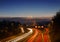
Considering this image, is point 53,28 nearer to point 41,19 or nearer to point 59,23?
point 59,23

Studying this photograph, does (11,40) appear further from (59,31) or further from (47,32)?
(59,31)

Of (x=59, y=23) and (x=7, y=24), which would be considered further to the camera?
(x=7, y=24)

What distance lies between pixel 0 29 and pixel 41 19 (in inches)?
158

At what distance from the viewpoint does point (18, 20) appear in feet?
45.8

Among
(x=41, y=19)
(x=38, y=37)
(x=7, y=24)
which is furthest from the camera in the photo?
(x=7, y=24)

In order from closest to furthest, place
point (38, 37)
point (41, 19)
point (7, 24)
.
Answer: point (41, 19), point (38, 37), point (7, 24)

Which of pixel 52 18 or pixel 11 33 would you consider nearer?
pixel 52 18

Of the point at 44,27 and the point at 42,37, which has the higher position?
the point at 44,27

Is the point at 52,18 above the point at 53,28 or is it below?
above

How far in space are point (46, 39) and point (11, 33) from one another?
11.9 ft

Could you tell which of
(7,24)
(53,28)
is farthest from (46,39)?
(7,24)

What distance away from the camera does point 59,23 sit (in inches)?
563

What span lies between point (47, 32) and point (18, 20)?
2.64 meters

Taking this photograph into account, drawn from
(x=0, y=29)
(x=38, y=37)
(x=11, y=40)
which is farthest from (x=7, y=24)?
(x=38, y=37)
